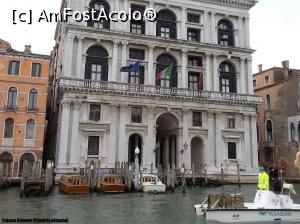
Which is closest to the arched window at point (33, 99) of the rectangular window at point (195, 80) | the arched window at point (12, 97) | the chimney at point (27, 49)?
the arched window at point (12, 97)

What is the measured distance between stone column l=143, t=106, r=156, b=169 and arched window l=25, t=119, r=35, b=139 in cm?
977

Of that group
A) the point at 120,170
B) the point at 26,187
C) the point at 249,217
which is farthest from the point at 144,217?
the point at 120,170

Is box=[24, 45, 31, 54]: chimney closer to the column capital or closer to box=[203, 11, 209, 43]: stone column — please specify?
the column capital

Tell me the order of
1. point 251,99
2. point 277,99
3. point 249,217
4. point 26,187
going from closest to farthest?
point 249,217, point 26,187, point 251,99, point 277,99

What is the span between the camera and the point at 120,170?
26359 mm

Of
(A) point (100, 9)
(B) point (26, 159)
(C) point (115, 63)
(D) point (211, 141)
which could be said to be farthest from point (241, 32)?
(B) point (26, 159)

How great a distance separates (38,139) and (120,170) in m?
8.24

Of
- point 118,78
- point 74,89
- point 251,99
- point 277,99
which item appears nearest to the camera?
point 74,89

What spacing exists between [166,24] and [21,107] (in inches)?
622

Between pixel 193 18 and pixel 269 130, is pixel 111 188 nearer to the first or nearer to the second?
pixel 193 18

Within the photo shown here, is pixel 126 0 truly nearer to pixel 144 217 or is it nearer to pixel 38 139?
pixel 38 139

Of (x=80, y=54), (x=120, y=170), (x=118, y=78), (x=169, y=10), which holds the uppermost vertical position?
(x=169, y=10)

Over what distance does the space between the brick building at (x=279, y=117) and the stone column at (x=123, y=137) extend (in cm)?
1879

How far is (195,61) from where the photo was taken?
34.8 meters
